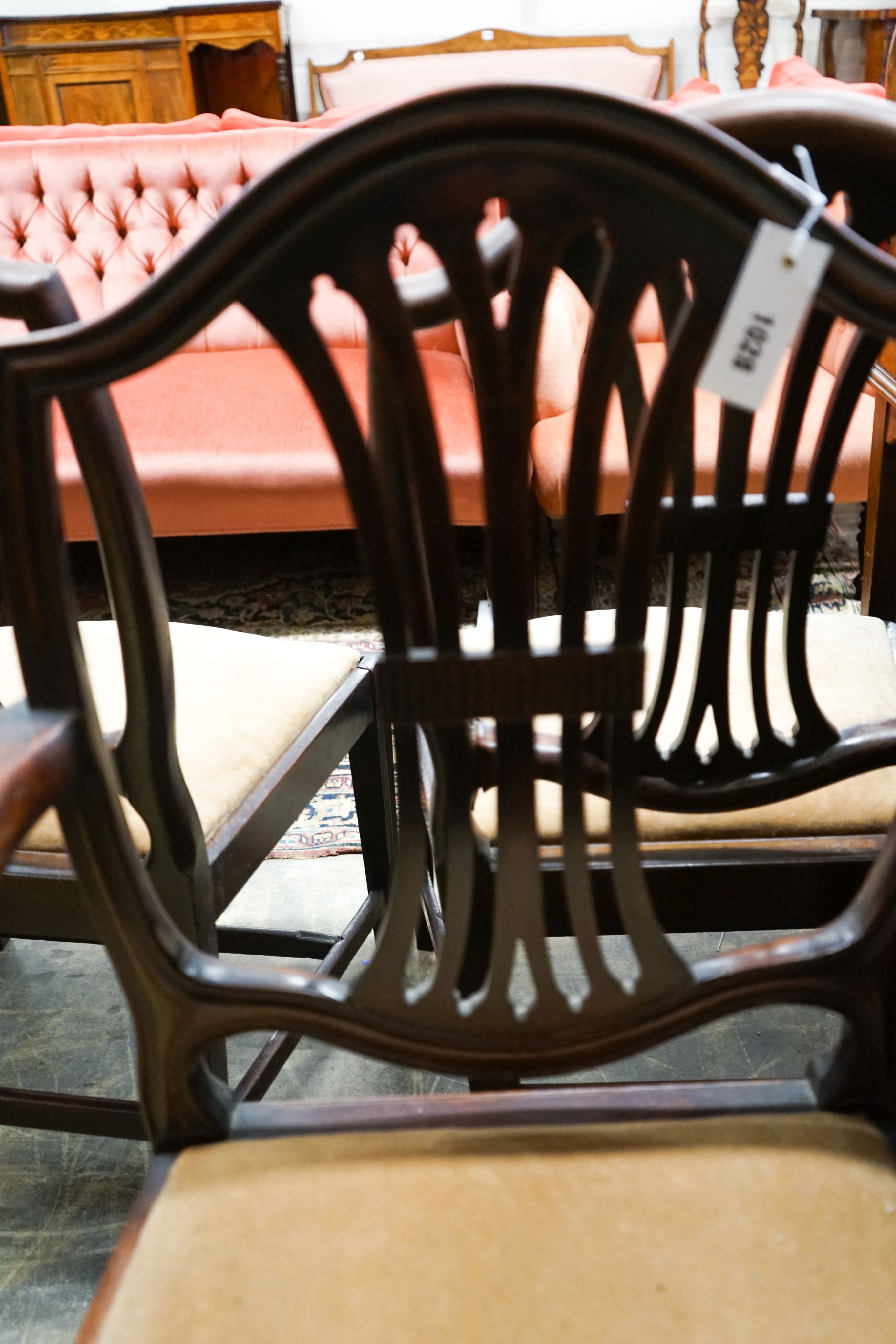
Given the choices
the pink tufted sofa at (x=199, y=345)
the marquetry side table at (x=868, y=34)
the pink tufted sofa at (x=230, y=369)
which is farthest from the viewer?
the marquetry side table at (x=868, y=34)

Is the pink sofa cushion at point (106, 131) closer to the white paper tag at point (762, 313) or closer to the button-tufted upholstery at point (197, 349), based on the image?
the button-tufted upholstery at point (197, 349)

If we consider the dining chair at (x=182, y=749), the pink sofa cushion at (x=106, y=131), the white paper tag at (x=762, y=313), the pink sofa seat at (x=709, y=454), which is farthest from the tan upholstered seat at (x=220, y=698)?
the pink sofa cushion at (x=106, y=131)

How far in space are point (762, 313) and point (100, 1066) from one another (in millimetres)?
1179

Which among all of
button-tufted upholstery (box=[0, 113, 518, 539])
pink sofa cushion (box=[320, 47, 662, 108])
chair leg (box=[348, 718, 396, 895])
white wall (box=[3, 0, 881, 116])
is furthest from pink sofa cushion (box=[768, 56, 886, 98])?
chair leg (box=[348, 718, 396, 895])

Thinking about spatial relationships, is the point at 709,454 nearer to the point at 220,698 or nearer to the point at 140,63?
the point at 220,698

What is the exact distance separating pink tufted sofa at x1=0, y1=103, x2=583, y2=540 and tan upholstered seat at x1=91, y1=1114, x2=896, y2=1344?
1719 mm

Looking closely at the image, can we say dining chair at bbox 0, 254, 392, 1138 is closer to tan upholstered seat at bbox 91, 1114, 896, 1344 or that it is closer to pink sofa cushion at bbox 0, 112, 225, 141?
tan upholstered seat at bbox 91, 1114, 896, 1344

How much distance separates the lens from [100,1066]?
1.29 m

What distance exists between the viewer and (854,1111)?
597 millimetres

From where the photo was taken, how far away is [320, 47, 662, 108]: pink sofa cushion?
557cm

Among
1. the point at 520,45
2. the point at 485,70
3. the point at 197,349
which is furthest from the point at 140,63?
the point at 197,349

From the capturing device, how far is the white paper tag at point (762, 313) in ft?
1.44

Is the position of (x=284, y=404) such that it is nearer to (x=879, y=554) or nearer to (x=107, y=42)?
(x=879, y=554)

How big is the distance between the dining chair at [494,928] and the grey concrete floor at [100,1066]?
0.55 metres
